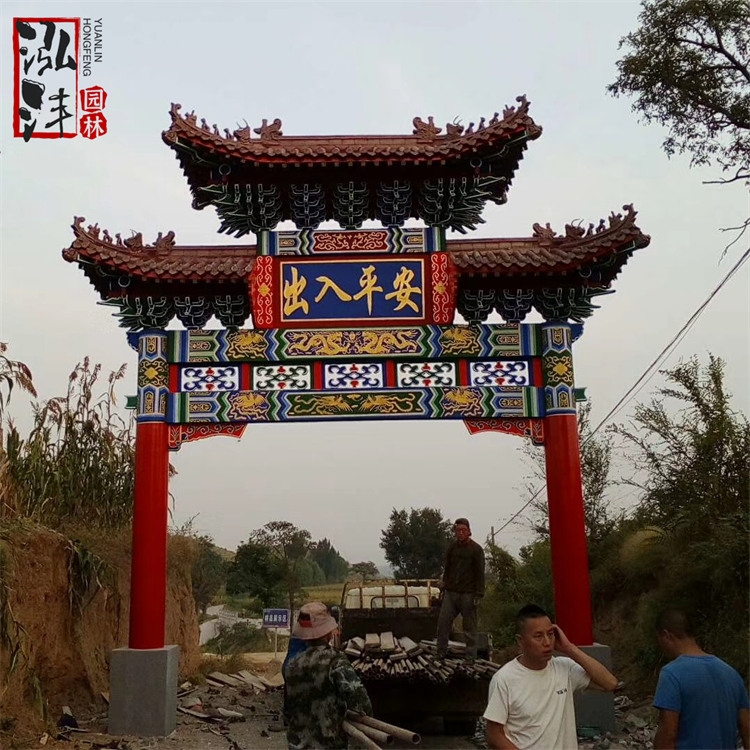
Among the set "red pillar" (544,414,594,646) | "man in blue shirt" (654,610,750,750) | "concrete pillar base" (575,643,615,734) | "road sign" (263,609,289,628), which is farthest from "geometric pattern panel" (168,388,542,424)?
"road sign" (263,609,289,628)

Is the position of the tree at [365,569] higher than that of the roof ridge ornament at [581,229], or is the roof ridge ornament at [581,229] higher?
the roof ridge ornament at [581,229]

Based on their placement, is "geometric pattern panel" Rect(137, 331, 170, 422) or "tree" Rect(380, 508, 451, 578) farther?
"tree" Rect(380, 508, 451, 578)

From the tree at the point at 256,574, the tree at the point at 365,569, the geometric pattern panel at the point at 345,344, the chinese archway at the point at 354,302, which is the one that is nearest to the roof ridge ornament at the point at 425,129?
the chinese archway at the point at 354,302

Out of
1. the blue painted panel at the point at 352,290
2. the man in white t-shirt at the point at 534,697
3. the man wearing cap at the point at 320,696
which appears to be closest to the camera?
the man in white t-shirt at the point at 534,697

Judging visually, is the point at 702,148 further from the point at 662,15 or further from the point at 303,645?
the point at 303,645

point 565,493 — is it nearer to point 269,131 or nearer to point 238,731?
point 238,731

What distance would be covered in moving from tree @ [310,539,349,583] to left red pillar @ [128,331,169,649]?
44.4m

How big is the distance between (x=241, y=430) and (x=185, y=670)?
5.22 m

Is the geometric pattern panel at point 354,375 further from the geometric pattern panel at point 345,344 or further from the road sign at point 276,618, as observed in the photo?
the road sign at point 276,618

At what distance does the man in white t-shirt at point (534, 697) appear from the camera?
295cm

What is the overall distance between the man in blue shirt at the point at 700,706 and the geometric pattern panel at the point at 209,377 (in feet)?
19.2

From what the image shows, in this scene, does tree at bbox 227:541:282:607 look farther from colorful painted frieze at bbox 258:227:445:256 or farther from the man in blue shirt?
the man in blue shirt

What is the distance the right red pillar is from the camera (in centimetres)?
774

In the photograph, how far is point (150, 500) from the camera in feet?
26.0
